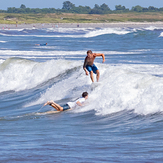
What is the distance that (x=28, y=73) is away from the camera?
2106 cm

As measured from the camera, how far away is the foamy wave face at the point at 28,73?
19.7m

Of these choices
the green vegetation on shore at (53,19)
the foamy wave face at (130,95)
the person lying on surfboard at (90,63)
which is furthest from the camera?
the green vegetation on shore at (53,19)

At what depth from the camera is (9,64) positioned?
74.3 ft

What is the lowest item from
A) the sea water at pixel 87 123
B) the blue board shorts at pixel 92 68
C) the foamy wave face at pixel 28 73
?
the foamy wave face at pixel 28 73

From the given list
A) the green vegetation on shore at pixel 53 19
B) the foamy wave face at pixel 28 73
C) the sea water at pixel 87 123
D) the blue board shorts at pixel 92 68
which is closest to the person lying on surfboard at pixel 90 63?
the blue board shorts at pixel 92 68

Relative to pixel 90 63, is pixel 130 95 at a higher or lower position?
lower

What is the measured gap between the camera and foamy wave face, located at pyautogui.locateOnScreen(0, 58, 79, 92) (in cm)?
1969

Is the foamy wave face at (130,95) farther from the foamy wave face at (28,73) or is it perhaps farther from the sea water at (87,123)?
the foamy wave face at (28,73)

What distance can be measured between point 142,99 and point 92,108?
173 cm

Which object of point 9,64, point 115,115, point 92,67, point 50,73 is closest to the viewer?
point 115,115

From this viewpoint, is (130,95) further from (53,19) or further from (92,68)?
(53,19)

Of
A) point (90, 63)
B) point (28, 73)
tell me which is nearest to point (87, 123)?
point (90, 63)

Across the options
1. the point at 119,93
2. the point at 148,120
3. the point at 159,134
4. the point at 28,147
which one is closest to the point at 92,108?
the point at 119,93

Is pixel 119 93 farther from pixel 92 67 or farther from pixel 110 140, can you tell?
pixel 110 140
